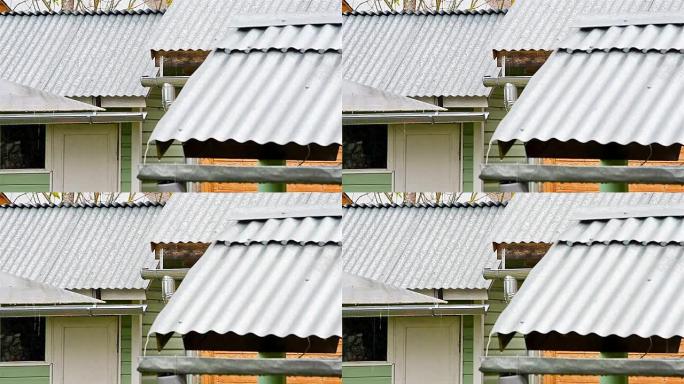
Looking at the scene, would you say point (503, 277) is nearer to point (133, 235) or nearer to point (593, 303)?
point (593, 303)

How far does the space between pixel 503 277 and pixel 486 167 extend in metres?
0.37

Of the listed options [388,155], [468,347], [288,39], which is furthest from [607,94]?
[288,39]

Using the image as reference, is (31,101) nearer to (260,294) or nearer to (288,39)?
(288,39)

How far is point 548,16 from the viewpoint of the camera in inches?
193

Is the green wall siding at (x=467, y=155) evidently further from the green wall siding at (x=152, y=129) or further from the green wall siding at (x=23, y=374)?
the green wall siding at (x=23, y=374)

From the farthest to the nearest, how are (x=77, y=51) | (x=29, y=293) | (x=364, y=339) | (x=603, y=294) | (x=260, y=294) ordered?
1. (x=77, y=51)
2. (x=29, y=293)
3. (x=364, y=339)
4. (x=260, y=294)
5. (x=603, y=294)

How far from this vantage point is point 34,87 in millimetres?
5090

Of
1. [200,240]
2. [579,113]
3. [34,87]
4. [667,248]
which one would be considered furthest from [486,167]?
[34,87]

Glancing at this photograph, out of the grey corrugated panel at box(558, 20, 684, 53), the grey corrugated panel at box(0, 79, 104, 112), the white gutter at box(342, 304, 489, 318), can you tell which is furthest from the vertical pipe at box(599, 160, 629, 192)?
the grey corrugated panel at box(0, 79, 104, 112)

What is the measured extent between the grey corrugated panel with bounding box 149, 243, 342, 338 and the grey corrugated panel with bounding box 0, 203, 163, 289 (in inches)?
Result: 8.7

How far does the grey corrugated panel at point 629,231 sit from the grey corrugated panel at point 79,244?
1425mm

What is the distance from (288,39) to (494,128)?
799 millimetres

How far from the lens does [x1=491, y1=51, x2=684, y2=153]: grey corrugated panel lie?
4719 mm

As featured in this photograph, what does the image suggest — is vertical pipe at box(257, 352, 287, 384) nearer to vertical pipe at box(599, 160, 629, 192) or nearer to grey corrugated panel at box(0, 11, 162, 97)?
grey corrugated panel at box(0, 11, 162, 97)
